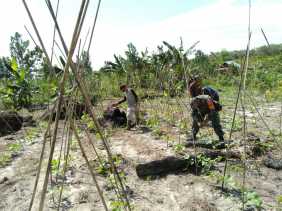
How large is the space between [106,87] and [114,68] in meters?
1.02

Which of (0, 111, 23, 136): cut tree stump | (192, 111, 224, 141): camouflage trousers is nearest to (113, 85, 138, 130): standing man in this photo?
(192, 111, 224, 141): camouflage trousers

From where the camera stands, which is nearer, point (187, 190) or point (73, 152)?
point (187, 190)

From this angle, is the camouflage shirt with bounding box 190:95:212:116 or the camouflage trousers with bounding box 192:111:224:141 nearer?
the camouflage shirt with bounding box 190:95:212:116

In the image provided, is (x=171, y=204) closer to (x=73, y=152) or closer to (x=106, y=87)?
(x=73, y=152)

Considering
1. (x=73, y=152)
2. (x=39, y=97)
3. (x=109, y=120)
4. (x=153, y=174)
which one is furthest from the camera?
(x=39, y=97)

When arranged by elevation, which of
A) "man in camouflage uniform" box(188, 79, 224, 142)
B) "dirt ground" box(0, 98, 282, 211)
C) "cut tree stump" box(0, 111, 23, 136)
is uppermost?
"man in camouflage uniform" box(188, 79, 224, 142)

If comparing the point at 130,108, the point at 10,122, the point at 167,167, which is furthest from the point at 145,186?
the point at 10,122

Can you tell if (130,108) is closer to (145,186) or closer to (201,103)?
(201,103)

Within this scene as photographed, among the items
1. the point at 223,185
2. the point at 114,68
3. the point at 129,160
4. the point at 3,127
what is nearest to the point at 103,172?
the point at 129,160

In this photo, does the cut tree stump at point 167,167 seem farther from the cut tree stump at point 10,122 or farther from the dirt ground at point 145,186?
the cut tree stump at point 10,122

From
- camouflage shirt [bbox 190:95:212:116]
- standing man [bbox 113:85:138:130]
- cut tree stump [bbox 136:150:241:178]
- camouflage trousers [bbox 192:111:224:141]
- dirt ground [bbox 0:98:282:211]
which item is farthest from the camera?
standing man [bbox 113:85:138:130]

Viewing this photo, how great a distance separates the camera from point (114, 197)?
331 cm

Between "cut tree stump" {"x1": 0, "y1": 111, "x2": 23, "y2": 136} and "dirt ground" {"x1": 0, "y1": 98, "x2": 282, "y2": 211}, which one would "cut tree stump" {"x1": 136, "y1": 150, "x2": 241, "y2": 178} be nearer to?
"dirt ground" {"x1": 0, "y1": 98, "x2": 282, "y2": 211}

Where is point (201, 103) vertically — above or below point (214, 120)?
above
